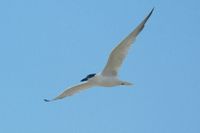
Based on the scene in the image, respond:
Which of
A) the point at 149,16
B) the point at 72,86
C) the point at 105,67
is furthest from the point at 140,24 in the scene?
the point at 72,86

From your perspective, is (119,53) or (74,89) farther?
(74,89)

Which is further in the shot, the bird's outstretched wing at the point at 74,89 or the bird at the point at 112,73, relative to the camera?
the bird's outstretched wing at the point at 74,89

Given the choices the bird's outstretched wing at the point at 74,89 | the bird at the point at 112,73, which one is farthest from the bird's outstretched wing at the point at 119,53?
Answer: the bird's outstretched wing at the point at 74,89

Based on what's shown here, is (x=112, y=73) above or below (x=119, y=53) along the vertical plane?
below

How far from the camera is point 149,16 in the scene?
2809cm

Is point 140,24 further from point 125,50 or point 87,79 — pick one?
point 87,79

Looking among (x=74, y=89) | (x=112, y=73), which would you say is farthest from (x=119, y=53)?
(x=74, y=89)

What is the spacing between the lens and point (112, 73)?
1177 inches

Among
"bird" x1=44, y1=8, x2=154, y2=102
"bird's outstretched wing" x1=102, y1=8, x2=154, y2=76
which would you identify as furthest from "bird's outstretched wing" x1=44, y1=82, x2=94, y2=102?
"bird's outstretched wing" x1=102, y1=8, x2=154, y2=76

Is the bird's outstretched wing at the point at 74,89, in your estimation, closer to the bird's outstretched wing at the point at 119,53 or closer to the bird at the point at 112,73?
the bird at the point at 112,73

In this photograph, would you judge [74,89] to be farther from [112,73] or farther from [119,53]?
[119,53]

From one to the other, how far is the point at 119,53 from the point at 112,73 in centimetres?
→ 111

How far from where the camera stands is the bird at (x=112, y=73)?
2852cm

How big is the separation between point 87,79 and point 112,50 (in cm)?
236
